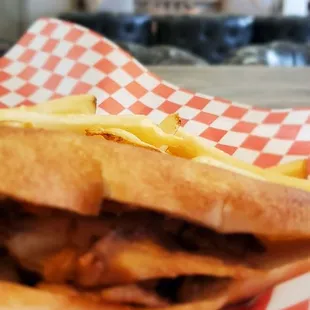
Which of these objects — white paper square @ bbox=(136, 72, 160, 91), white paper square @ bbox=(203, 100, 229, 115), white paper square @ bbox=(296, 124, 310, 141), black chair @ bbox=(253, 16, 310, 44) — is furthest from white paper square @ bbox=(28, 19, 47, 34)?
black chair @ bbox=(253, 16, 310, 44)

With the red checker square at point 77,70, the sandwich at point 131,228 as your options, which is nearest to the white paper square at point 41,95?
the red checker square at point 77,70

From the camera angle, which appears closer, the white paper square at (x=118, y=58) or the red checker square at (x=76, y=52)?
the white paper square at (x=118, y=58)

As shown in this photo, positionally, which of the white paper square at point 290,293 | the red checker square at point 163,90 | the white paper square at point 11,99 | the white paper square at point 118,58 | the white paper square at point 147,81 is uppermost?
the white paper square at point 290,293

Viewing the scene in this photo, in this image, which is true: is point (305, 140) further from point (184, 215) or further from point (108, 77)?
point (184, 215)

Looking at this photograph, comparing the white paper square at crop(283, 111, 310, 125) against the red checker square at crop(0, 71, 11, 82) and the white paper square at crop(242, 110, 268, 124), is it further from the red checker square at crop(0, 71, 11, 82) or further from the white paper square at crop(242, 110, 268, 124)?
the red checker square at crop(0, 71, 11, 82)

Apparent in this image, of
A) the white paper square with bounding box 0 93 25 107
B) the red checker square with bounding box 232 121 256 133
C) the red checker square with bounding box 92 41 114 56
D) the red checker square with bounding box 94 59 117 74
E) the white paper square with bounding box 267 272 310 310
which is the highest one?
the white paper square with bounding box 267 272 310 310

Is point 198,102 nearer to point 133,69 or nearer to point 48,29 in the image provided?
point 133,69

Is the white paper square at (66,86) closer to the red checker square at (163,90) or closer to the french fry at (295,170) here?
the red checker square at (163,90)
